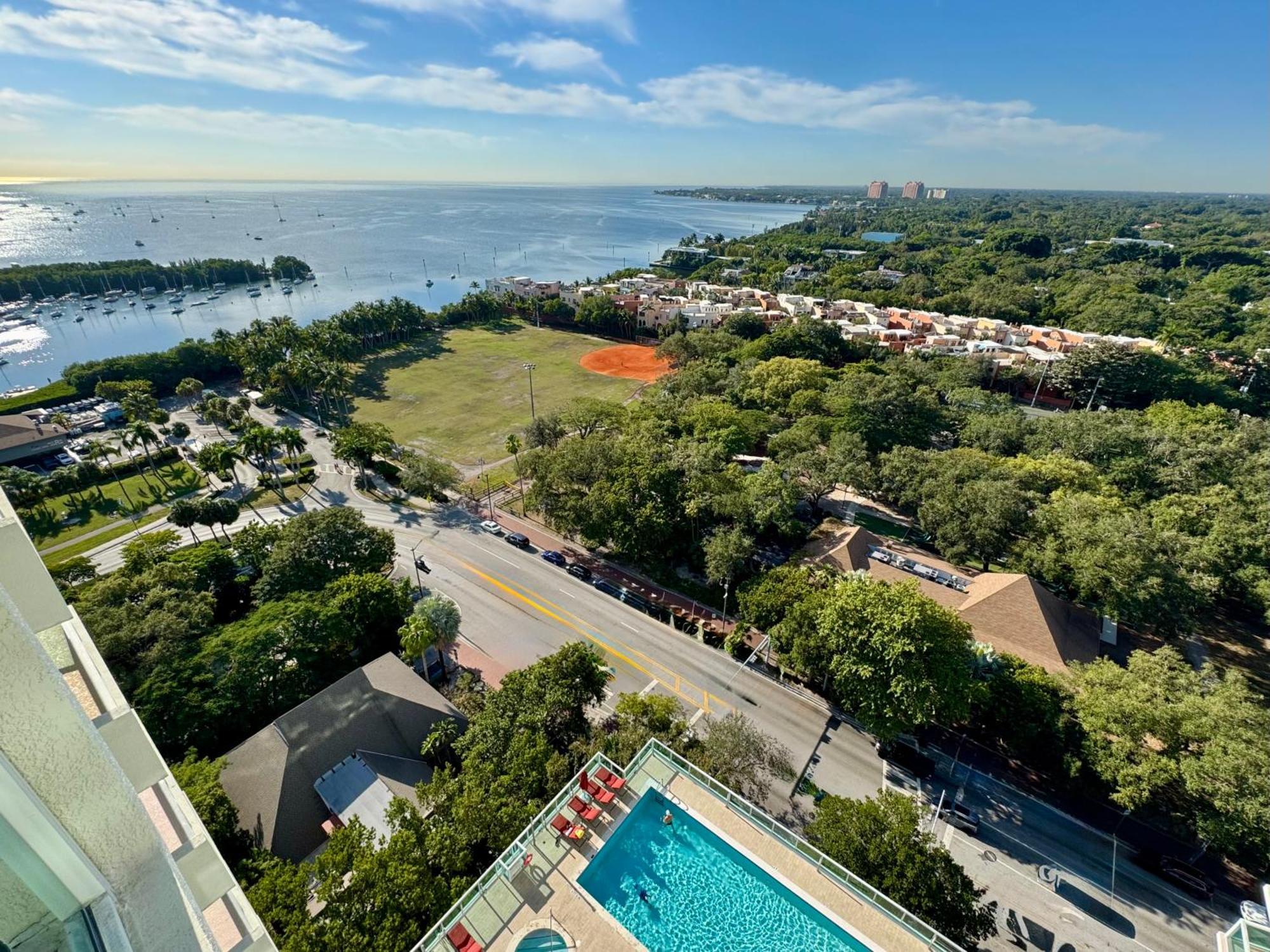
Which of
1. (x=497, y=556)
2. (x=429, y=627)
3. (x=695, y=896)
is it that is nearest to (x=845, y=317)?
(x=497, y=556)

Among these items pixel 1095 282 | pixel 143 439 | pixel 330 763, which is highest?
pixel 1095 282

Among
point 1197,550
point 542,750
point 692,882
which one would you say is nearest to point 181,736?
point 542,750

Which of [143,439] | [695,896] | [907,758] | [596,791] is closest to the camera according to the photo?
[695,896]

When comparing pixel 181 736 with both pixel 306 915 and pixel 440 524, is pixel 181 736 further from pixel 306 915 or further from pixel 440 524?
pixel 440 524

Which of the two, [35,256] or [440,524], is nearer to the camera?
[440,524]

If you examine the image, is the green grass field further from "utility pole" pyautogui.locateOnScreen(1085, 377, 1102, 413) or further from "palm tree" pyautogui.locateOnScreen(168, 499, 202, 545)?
"utility pole" pyautogui.locateOnScreen(1085, 377, 1102, 413)

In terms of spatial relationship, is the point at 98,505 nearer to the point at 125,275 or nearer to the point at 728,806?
the point at 728,806
